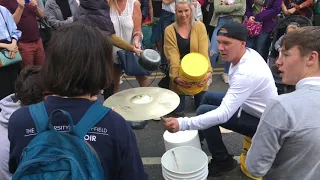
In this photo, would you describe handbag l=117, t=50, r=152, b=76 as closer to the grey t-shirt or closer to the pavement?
the pavement

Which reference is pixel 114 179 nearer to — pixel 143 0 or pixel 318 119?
pixel 318 119

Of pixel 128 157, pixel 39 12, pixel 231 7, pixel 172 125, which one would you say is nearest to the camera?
pixel 128 157

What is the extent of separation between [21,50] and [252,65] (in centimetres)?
314

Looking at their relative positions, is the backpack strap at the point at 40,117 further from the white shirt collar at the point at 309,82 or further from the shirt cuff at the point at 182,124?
the shirt cuff at the point at 182,124

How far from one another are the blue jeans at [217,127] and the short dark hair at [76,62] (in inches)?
70.6

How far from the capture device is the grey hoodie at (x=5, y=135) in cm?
175

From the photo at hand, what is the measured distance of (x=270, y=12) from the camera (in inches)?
200

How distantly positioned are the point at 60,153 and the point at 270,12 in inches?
184

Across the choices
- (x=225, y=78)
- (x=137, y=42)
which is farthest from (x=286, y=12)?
(x=137, y=42)

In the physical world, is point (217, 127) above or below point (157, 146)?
above

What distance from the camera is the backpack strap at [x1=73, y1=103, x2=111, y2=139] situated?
1.18 m

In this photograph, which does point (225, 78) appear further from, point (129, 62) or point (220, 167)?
point (220, 167)

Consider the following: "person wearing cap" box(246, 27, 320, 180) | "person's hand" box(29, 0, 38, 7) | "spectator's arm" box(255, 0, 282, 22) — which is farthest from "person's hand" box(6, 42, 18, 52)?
"spectator's arm" box(255, 0, 282, 22)

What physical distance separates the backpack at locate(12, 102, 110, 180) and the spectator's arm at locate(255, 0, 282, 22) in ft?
14.6
